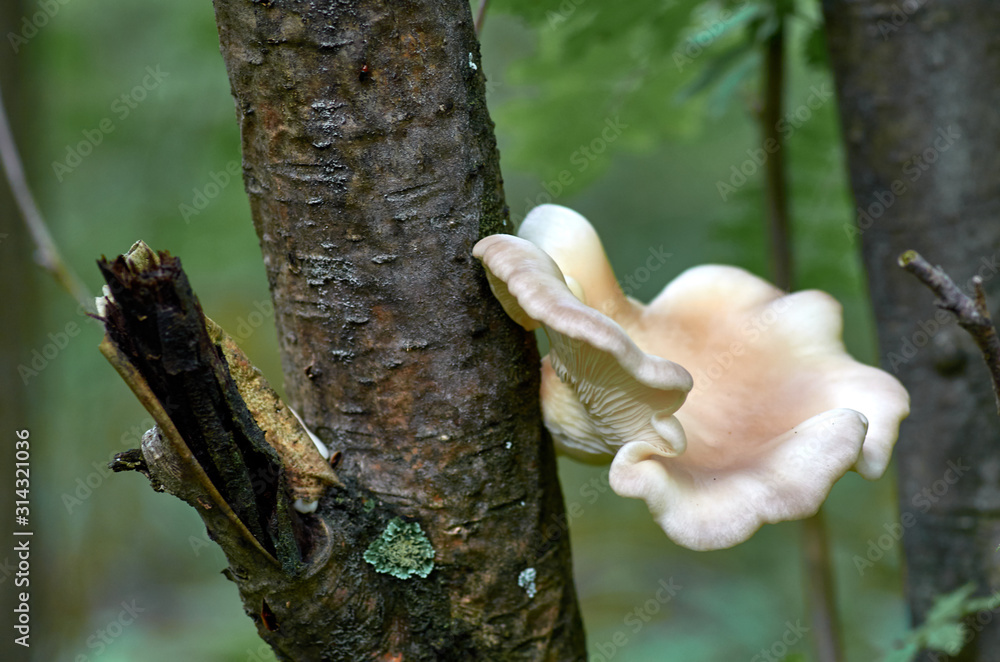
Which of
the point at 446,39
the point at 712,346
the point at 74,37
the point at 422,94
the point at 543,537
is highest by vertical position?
the point at 74,37

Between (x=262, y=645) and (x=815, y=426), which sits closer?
(x=815, y=426)

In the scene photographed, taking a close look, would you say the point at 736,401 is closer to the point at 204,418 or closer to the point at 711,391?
the point at 711,391

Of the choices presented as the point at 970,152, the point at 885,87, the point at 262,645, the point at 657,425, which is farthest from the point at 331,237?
the point at 262,645

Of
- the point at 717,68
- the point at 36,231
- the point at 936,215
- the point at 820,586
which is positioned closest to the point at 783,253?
the point at 936,215

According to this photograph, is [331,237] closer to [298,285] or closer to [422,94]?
[298,285]

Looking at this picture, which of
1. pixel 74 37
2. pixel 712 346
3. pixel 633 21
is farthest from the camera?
pixel 74 37

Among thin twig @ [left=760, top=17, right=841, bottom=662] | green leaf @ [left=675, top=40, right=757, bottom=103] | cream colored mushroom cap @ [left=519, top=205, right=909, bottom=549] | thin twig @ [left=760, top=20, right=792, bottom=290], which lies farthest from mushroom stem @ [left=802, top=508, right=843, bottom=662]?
green leaf @ [left=675, top=40, right=757, bottom=103]
